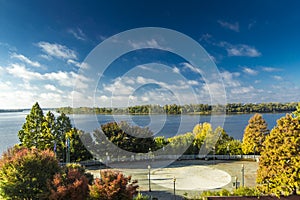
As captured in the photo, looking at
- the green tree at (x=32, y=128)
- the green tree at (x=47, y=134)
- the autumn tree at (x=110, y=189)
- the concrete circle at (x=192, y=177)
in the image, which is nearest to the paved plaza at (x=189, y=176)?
the concrete circle at (x=192, y=177)

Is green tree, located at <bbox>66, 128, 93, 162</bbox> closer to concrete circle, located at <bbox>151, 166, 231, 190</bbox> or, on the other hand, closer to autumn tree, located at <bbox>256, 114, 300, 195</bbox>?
concrete circle, located at <bbox>151, 166, 231, 190</bbox>

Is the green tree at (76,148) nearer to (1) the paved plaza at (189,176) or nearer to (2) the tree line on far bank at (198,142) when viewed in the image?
(2) the tree line on far bank at (198,142)

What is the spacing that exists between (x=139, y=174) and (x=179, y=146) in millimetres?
8152

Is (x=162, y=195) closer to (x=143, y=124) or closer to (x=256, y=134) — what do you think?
(x=256, y=134)

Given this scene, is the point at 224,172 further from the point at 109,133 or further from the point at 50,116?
the point at 50,116

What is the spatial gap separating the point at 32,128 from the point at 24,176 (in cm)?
1213

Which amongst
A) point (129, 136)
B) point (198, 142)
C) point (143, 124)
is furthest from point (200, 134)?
point (143, 124)

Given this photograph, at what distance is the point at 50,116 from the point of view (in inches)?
877

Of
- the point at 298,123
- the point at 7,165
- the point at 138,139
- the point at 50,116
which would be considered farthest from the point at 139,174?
the point at 298,123

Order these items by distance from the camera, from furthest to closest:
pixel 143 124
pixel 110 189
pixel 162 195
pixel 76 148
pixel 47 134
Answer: pixel 143 124
pixel 76 148
pixel 47 134
pixel 162 195
pixel 110 189

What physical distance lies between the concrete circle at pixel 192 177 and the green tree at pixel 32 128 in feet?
35.1

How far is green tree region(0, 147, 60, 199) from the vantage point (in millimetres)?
9969

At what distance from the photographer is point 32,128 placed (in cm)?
2114

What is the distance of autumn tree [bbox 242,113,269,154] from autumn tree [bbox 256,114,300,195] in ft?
46.4
